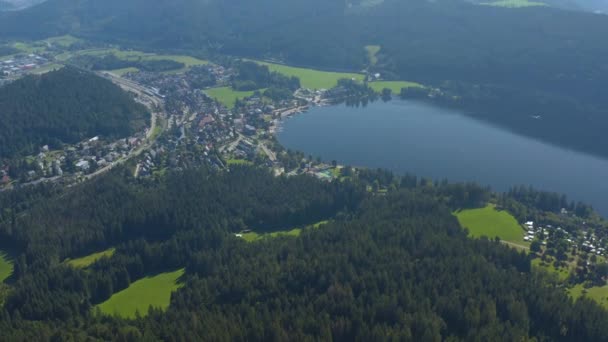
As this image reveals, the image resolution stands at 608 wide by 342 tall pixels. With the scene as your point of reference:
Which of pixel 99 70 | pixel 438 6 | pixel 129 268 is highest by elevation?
pixel 438 6

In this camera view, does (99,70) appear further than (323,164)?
Yes

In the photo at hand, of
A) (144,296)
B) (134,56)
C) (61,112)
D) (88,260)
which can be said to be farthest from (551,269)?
(134,56)

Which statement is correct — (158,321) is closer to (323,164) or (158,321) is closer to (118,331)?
(118,331)

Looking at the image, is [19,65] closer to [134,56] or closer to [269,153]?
[134,56]

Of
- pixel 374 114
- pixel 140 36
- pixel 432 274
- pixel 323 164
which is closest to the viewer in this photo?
pixel 432 274

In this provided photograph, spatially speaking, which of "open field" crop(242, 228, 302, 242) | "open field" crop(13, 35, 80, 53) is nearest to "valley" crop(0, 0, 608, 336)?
"open field" crop(242, 228, 302, 242)

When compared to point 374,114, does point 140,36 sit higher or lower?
higher

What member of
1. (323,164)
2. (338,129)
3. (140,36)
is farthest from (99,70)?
(323,164)
